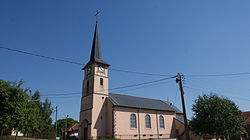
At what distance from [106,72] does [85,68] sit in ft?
14.8

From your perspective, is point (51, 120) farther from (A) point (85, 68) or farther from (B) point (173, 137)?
(B) point (173, 137)

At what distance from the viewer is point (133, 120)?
116 feet

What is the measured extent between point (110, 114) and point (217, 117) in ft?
54.2

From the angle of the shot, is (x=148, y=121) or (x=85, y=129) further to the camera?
(x=148, y=121)

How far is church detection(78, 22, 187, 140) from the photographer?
32188 millimetres

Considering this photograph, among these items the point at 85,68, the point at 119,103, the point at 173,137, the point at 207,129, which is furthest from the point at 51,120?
the point at 207,129

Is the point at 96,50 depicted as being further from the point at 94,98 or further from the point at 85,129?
the point at 85,129

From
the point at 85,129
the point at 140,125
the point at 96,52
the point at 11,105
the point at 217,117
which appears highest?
the point at 96,52

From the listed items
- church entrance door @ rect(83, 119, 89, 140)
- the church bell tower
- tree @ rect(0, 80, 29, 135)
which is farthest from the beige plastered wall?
tree @ rect(0, 80, 29, 135)

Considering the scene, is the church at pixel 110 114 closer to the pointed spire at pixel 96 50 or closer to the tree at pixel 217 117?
the pointed spire at pixel 96 50

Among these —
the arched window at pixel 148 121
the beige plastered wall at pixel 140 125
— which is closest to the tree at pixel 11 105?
the beige plastered wall at pixel 140 125

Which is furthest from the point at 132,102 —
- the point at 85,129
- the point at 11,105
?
the point at 11,105

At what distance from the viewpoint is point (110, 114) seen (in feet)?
109

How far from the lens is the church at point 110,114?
32188 millimetres
